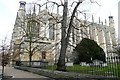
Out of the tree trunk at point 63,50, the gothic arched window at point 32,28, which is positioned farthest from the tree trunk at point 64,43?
the gothic arched window at point 32,28

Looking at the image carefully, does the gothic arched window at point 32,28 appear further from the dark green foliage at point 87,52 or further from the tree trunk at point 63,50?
the tree trunk at point 63,50

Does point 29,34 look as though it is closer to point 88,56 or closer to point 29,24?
point 29,24

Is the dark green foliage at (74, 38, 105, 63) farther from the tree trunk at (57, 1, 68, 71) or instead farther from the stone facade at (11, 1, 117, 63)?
the tree trunk at (57, 1, 68, 71)

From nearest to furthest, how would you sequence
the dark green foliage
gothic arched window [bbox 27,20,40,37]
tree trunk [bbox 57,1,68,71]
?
tree trunk [bbox 57,1,68,71]
gothic arched window [bbox 27,20,40,37]
the dark green foliage

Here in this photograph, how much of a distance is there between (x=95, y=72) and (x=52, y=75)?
16.1 feet

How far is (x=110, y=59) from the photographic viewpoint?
26.7 ft

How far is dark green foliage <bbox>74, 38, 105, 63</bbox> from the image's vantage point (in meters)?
30.5

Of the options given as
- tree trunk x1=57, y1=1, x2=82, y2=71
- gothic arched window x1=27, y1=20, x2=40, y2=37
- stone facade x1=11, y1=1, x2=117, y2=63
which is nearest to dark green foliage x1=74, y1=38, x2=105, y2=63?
stone facade x1=11, y1=1, x2=117, y2=63

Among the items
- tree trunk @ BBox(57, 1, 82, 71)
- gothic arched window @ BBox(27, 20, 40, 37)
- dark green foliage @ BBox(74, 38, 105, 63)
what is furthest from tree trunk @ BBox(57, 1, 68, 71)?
dark green foliage @ BBox(74, 38, 105, 63)

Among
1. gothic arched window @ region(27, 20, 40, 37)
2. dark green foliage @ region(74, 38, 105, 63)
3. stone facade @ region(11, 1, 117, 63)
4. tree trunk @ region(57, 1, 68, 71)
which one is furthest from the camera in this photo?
dark green foliage @ region(74, 38, 105, 63)

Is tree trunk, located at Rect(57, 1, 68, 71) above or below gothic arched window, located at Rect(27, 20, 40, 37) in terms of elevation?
below

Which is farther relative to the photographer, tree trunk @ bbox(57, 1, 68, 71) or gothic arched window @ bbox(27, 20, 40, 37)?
gothic arched window @ bbox(27, 20, 40, 37)

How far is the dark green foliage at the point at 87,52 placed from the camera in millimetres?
30500

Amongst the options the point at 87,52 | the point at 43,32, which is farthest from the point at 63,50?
the point at 87,52
